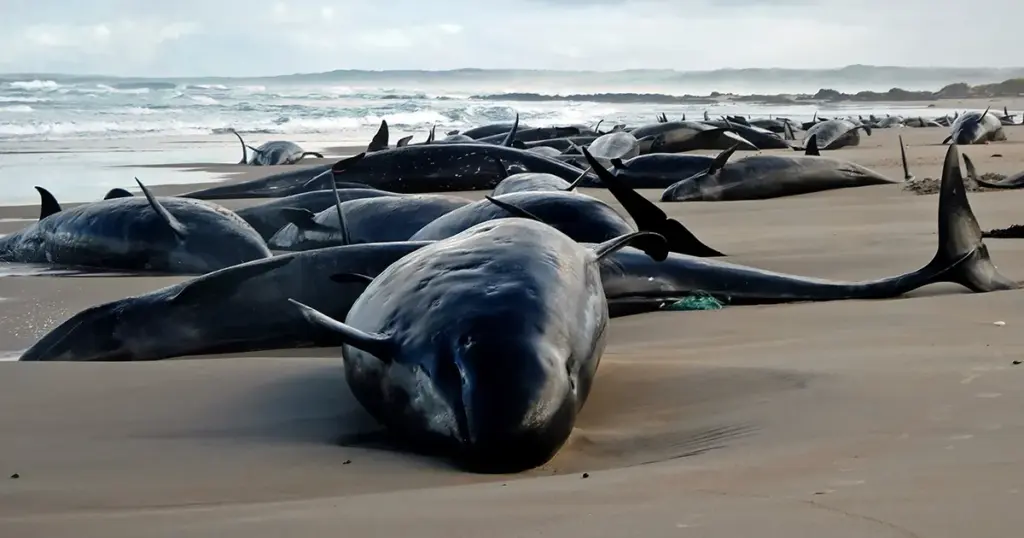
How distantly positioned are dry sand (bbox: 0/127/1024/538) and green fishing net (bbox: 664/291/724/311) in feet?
0.42

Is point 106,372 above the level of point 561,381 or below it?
below

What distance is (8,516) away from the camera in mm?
2180

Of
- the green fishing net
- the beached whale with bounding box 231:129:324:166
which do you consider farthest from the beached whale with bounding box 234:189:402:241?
→ the beached whale with bounding box 231:129:324:166

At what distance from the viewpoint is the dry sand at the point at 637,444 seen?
6.45 feet

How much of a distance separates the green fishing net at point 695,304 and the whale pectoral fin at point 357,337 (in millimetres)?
2287

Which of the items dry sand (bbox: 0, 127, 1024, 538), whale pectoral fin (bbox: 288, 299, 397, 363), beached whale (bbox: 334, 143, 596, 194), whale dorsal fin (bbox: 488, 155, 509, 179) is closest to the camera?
dry sand (bbox: 0, 127, 1024, 538)

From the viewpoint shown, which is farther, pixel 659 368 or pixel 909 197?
pixel 909 197

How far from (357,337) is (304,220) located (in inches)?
191

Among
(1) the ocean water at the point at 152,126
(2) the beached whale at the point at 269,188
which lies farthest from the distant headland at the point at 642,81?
(2) the beached whale at the point at 269,188

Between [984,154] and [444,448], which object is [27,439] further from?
[984,154]

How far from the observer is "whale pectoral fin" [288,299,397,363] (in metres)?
2.61

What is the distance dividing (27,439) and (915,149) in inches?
688

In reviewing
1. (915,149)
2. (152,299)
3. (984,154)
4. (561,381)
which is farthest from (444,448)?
(915,149)

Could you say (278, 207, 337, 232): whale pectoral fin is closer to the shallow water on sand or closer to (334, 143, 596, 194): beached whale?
(334, 143, 596, 194): beached whale
